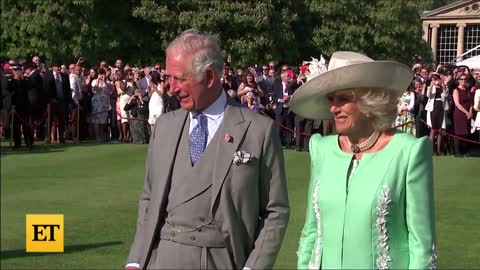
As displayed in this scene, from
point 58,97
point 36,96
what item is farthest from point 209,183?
point 58,97

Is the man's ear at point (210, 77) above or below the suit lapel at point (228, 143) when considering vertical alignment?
above

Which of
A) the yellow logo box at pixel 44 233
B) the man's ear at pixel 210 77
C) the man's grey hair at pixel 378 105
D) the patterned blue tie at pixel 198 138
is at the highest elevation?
the man's ear at pixel 210 77

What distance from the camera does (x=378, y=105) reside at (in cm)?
408

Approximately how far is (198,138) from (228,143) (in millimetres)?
161

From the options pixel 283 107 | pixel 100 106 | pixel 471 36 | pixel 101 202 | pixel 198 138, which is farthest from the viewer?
pixel 471 36

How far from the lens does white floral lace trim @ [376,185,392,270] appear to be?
13.1 feet

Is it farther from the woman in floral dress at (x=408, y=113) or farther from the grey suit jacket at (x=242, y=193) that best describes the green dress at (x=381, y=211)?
the woman in floral dress at (x=408, y=113)

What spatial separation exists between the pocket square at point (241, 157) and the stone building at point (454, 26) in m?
89.1

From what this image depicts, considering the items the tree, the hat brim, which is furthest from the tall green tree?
the hat brim

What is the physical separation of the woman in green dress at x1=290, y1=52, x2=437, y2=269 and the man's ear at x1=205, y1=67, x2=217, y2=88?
1.46ft

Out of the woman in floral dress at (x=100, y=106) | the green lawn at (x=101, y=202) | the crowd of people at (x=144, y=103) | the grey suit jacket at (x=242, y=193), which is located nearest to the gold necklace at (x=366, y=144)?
the grey suit jacket at (x=242, y=193)

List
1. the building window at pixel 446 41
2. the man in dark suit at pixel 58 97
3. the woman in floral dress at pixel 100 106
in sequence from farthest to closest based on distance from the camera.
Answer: the building window at pixel 446 41
the woman in floral dress at pixel 100 106
the man in dark suit at pixel 58 97

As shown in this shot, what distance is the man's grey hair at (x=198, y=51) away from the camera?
13.9 feet

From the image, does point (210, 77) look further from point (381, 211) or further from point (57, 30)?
point (57, 30)
